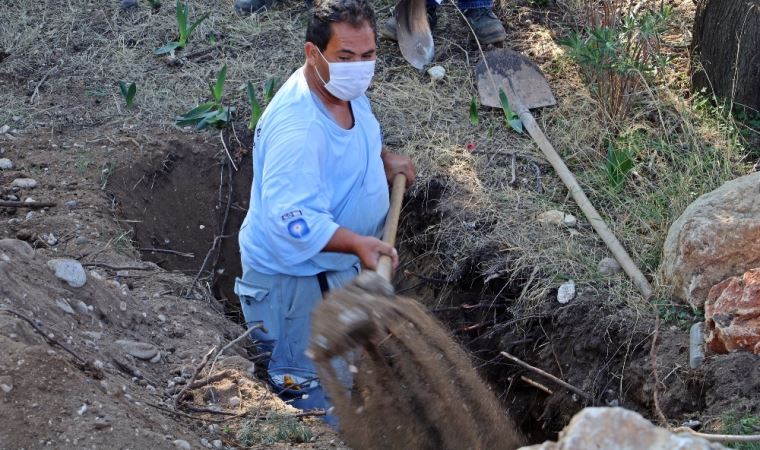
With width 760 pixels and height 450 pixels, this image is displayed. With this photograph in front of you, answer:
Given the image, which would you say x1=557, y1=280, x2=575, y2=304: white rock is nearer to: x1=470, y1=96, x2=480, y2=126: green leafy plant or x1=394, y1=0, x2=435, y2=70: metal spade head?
x1=470, y1=96, x2=480, y2=126: green leafy plant

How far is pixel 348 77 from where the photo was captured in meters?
4.15

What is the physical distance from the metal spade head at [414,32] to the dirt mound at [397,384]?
307 cm

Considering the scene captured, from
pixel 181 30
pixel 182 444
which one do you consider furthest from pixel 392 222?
pixel 181 30

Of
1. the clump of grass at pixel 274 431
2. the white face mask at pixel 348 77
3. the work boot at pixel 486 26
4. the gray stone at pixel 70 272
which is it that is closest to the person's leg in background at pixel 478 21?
the work boot at pixel 486 26

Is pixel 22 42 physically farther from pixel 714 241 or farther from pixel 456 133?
pixel 714 241

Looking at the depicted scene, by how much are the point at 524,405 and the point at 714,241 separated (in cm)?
115

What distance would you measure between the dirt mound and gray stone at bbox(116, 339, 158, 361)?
75cm

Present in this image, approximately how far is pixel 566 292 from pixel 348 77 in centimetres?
138

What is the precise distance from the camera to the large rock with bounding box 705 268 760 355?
3809 millimetres

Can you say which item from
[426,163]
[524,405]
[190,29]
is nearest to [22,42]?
[190,29]

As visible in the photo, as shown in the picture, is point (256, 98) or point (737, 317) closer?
point (737, 317)

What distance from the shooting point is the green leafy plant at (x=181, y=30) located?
244 inches

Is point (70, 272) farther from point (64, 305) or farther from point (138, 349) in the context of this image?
point (138, 349)

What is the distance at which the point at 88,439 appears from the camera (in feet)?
9.54
